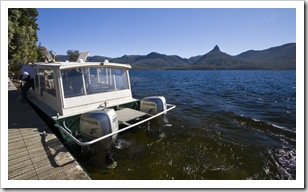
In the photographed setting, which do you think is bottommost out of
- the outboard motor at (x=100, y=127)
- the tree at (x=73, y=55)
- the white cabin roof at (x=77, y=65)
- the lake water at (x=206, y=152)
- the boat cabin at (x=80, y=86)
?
the lake water at (x=206, y=152)

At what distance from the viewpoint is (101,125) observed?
15.8ft

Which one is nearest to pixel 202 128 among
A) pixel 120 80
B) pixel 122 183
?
pixel 120 80

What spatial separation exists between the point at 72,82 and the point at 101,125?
7.71 feet

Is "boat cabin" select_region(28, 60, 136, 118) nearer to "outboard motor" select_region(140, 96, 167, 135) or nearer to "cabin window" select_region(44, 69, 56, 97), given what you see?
"cabin window" select_region(44, 69, 56, 97)

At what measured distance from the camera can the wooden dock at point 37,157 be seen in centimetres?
370

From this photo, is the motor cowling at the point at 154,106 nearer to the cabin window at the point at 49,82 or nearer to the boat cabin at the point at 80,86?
the boat cabin at the point at 80,86

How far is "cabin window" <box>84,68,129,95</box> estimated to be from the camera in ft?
21.4

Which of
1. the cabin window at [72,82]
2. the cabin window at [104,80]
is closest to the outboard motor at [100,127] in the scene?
the cabin window at [72,82]

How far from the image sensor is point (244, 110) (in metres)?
12.2

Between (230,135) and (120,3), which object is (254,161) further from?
(120,3)

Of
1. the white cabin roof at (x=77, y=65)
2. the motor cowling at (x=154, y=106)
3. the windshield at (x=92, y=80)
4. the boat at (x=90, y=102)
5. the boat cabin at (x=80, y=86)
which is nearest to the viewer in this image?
the boat at (x=90, y=102)

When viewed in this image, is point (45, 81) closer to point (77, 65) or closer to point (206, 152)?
point (77, 65)

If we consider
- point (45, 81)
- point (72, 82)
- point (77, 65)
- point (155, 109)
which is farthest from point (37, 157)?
point (155, 109)

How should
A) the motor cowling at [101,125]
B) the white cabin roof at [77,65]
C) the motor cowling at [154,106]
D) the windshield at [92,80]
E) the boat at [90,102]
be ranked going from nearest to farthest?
the motor cowling at [101,125]
the boat at [90,102]
the white cabin roof at [77,65]
the windshield at [92,80]
the motor cowling at [154,106]
